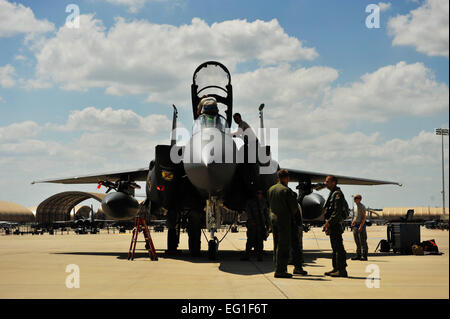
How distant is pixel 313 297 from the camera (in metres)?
5.32

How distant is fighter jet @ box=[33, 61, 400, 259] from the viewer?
28.9 ft

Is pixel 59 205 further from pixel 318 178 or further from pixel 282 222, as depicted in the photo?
pixel 282 222

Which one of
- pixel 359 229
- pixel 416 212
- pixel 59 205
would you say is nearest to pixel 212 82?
pixel 359 229

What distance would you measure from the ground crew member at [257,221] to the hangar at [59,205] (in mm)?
49617

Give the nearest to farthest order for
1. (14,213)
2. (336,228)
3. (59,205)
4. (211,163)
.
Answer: (336,228) → (211,163) → (59,205) → (14,213)

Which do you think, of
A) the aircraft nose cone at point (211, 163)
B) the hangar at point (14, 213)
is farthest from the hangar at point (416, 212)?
the aircraft nose cone at point (211, 163)

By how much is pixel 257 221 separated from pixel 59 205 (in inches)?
2471

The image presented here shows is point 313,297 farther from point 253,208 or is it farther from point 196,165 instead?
point 253,208

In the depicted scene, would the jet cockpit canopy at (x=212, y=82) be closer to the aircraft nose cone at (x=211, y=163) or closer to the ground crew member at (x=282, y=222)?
the aircraft nose cone at (x=211, y=163)

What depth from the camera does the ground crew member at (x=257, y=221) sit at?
1077cm

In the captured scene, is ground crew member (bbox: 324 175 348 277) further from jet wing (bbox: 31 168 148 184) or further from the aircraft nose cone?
jet wing (bbox: 31 168 148 184)

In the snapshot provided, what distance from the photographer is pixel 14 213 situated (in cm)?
8631

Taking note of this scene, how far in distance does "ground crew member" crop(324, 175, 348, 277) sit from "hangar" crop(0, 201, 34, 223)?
292 ft

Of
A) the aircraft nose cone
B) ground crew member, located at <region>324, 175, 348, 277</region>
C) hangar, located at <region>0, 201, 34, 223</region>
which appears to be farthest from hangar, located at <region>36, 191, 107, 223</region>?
ground crew member, located at <region>324, 175, 348, 277</region>
